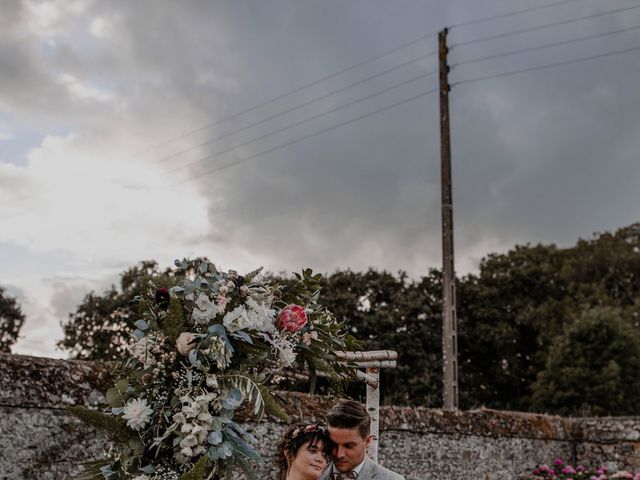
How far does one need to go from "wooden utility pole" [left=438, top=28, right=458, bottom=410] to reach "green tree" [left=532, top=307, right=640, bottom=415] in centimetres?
1260

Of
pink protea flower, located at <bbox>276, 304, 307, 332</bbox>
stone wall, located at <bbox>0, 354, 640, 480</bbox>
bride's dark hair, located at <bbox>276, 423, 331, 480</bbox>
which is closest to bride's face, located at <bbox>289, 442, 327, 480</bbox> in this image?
bride's dark hair, located at <bbox>276, 423, 331, 480</bbox>

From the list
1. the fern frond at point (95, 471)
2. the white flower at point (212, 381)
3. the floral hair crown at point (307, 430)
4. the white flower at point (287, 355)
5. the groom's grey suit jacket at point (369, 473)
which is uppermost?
the white flower at point (287, 355)

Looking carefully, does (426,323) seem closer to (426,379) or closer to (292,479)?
(426,379)

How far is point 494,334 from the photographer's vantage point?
27500 millimetres

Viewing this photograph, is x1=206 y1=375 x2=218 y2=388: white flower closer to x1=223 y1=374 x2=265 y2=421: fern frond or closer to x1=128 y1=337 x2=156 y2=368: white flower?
x1=223 y1=374 x2=265 y2=421: fern frond

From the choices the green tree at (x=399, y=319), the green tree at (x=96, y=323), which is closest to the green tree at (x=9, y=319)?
the green tree at (x=96, y=323)

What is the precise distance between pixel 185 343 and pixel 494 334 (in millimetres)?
25425

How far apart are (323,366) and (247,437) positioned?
0.71 meters

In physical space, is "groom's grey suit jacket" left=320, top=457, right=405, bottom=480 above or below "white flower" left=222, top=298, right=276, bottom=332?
below

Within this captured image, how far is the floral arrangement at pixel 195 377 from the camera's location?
345cm

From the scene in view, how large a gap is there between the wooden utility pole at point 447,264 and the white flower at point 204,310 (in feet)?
33.3

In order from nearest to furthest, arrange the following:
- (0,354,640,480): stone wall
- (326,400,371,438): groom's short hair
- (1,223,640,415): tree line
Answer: (326,400,371,438): groom's short hair, (0,354,640,480): stone wall, (1,223,640,415): tree line

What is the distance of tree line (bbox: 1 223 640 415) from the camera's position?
25.0 metres

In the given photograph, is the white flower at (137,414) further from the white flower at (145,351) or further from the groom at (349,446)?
the groom at (349,446)
